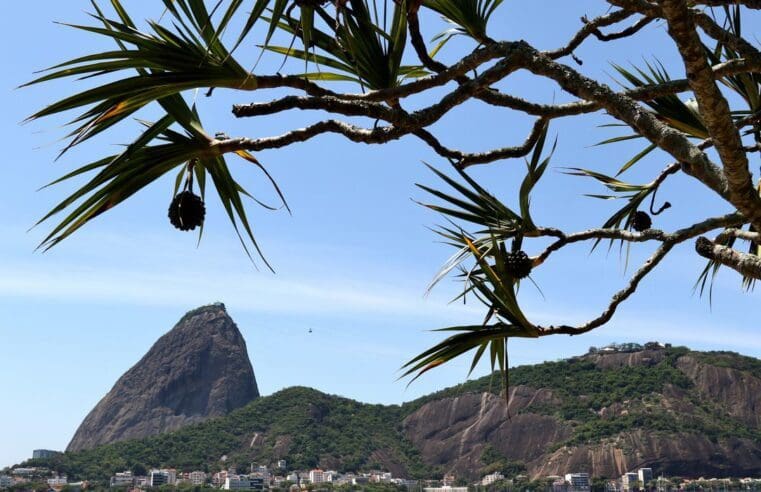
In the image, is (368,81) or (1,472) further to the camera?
(1,472)

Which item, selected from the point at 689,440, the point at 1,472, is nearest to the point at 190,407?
the point at 1,472

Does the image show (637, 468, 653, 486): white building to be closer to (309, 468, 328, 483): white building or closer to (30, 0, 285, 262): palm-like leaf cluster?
(309, 468, 328, 483): white building

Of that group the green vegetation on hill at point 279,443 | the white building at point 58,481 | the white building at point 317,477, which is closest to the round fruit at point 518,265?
the white building at point 317,477

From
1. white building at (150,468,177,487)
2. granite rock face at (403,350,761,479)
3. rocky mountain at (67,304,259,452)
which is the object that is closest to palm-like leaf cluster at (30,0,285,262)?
granite rock face at (403,350,761,479)

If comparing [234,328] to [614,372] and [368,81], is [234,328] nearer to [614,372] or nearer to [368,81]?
[614,372]

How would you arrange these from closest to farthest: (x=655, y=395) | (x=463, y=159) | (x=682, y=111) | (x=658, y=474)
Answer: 1. (x=463, y=159)
2. (x=682, y=111)
3. (x=658, y=474)
4. (x=655, y=395)
